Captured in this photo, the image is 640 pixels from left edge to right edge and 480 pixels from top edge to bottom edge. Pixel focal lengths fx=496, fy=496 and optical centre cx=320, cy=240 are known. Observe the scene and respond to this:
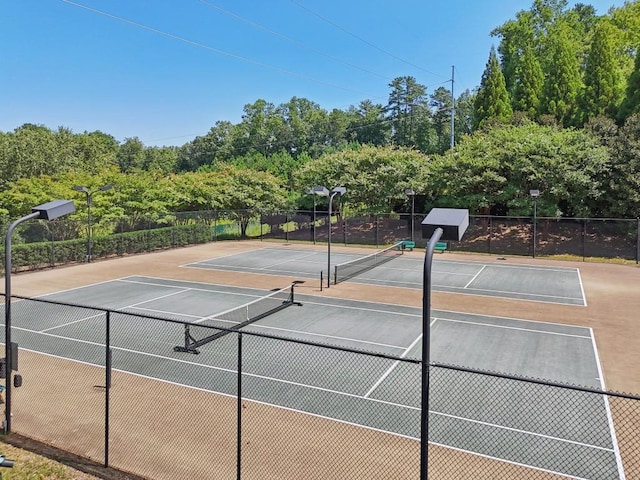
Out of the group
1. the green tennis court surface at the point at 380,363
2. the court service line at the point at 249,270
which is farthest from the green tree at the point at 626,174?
the court service line at the point at 249,270

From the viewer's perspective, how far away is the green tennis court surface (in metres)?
8.35

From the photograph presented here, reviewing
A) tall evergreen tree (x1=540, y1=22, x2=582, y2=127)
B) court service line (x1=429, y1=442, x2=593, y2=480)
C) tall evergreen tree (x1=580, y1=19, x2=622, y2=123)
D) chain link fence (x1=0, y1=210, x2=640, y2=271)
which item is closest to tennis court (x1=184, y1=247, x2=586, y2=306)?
chain link fence (x1=0, y1=210, x2=640, y2=271)

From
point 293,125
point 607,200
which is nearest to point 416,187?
point 607,200

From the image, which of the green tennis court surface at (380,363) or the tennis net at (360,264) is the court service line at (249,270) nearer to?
the tennis net at (360,264)

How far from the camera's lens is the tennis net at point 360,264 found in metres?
23.0

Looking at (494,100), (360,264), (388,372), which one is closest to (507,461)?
(388,372)

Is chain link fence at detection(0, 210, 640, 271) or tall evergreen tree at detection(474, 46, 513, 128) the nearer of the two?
chain link fence at detection(0, 210, 640, 271)

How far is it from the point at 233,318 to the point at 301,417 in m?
6.62

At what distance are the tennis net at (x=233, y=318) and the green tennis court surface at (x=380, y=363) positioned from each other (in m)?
0.21

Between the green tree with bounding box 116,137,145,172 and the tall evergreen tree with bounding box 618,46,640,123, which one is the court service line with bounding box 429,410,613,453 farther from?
the green tree with bounding box 116,137,145,172

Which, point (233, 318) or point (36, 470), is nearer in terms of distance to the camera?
point (36, 470)

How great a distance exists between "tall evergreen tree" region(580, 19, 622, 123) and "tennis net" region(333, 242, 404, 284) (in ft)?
83.4

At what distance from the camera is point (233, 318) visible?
49.7ft

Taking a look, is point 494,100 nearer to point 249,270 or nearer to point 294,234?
point 294,234
